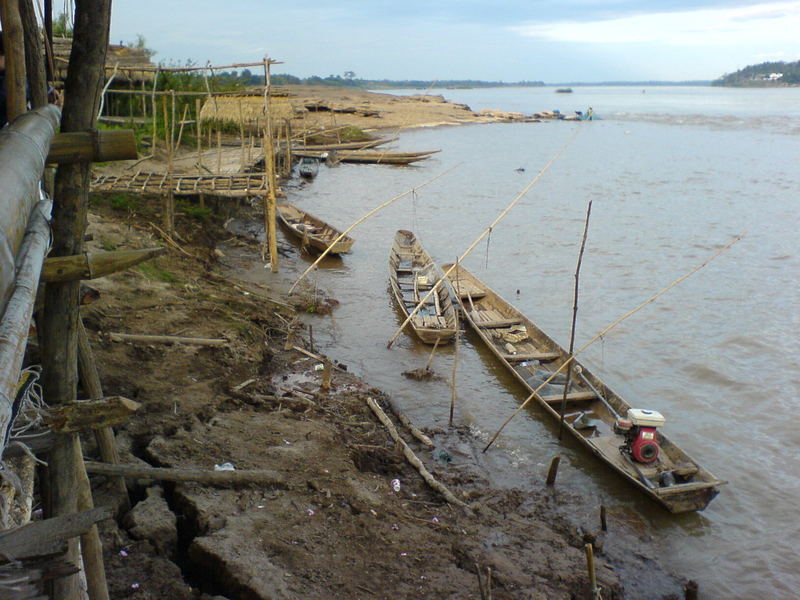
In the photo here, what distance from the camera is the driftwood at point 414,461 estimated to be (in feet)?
19.0

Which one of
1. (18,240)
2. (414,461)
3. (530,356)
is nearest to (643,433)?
(414,461)

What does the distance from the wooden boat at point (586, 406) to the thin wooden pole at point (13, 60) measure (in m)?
5.58

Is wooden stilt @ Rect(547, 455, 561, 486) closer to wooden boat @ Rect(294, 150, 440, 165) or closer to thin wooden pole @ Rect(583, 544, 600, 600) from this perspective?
thin wooden pole @ Rect(583, 544, 600, 600)

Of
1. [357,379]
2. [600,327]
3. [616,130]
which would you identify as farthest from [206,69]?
[616,130]

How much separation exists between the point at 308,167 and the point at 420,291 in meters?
15.6

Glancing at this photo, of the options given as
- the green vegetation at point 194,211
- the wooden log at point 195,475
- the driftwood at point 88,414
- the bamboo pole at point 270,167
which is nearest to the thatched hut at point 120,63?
the bamboo pole at point 270,167

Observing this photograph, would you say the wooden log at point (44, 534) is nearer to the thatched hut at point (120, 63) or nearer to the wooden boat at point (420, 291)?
the wooden boat at point (420, 291)

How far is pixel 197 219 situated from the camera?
47.1ft

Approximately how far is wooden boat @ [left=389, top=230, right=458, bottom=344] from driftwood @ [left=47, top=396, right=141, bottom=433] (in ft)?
21.0

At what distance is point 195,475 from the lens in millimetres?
4281

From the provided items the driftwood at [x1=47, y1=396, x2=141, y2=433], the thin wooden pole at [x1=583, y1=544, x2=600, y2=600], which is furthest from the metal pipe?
the thin wooden pole at [x1=583, y1=544, x2=600, y2=600]

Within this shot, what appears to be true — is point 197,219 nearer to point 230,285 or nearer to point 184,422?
point 230,285

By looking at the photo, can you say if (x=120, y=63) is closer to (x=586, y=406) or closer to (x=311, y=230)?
(x=311, y=230)

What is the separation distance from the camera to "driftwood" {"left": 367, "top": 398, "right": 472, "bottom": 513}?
5.80 metres
